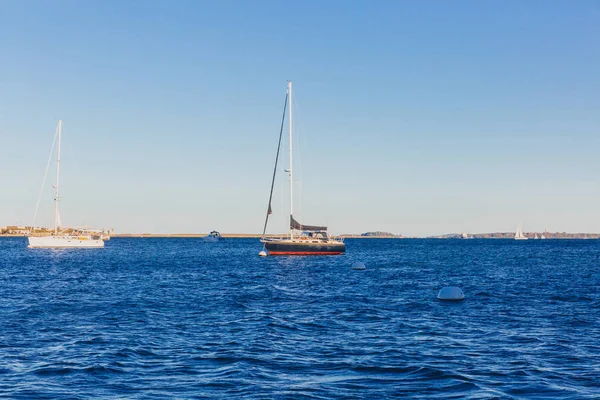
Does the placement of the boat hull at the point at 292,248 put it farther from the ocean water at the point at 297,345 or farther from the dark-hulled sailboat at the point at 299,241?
the ocean water at the point at 297,345

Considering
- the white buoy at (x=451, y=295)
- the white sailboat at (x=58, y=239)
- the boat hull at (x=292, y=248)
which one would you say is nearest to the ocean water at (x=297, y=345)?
the white buoy at (x=451, y=295)

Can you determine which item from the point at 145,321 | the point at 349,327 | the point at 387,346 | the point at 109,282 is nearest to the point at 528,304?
the point at 349,327

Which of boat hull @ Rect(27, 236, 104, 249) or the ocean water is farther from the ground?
boat hull @ Rect(27, 236, 104, 249)

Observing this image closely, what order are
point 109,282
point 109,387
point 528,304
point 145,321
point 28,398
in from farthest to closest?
1. point 109,282
2. point 528,304
3. point 145,321
4. point 109,387
5. point 28,398

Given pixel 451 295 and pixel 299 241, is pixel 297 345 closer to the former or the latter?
pixel 451 295

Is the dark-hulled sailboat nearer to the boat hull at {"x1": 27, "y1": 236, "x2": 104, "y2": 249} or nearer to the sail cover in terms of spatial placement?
the sail cover

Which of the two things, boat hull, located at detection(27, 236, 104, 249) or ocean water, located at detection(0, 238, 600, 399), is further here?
boat hull, located at detection(27, 236, 104, 249)

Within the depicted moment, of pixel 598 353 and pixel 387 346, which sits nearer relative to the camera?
pixel 598 353

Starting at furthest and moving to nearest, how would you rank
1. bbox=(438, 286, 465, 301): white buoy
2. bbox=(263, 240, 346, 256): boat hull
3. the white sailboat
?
the white sailboat < bbox=(263, 240, 346, 256): boat hull < bbox=(438, 286, 465, 301): white buoy

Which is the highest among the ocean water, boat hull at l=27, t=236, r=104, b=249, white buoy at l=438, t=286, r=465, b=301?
boat hull at l=27, t=236, r=104, b=249

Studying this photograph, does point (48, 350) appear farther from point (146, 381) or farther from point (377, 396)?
point (377, 396)

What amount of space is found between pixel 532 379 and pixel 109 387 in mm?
12398

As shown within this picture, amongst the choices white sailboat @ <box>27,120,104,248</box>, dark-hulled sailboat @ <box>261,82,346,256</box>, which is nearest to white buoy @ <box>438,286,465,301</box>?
dark-hulled sailboat @ <box>261,82,346,256</box>

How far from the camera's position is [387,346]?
75.5 ft
